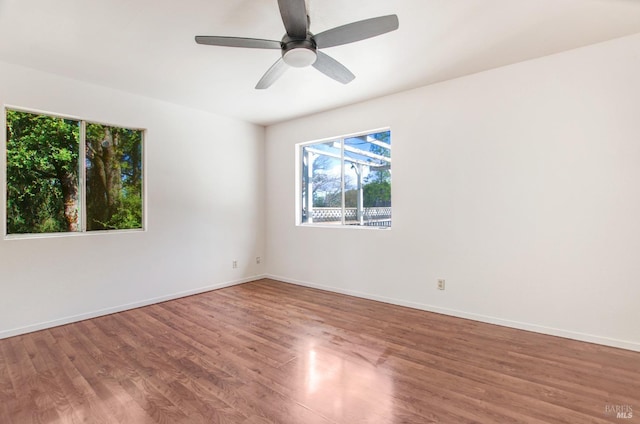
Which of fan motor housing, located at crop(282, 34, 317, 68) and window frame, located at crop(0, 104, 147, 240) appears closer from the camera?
fan motor housing, located at crop(282, 34, 317, 68)

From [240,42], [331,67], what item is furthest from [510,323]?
[240,42]

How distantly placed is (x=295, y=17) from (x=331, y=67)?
25.0 inches

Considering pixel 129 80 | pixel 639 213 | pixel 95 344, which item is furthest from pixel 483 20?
pixel 95 344

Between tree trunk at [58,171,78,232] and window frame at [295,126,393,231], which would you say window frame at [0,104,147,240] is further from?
window frame at [295,126,393,231]

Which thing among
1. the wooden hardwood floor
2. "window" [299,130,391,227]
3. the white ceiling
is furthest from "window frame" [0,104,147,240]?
"window" [299,130,391,227]

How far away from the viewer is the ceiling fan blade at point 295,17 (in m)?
1.69

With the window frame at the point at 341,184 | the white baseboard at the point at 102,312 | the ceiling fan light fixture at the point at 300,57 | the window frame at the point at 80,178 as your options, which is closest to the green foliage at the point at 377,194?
the window frame at the point at 341,184

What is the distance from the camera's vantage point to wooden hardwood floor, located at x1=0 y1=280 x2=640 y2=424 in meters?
1.75

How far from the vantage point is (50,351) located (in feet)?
8.32

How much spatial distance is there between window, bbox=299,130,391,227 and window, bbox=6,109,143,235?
240cm

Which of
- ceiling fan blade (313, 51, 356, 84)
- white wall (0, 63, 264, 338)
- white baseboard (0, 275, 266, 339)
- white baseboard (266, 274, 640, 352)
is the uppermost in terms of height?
ceiling fan blade (313, 51, 356, 84)

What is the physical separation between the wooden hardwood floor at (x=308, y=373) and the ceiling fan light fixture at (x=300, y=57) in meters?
2.29

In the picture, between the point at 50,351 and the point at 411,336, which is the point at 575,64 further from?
the point at 50,351

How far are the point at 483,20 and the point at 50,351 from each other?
446 centimetres
